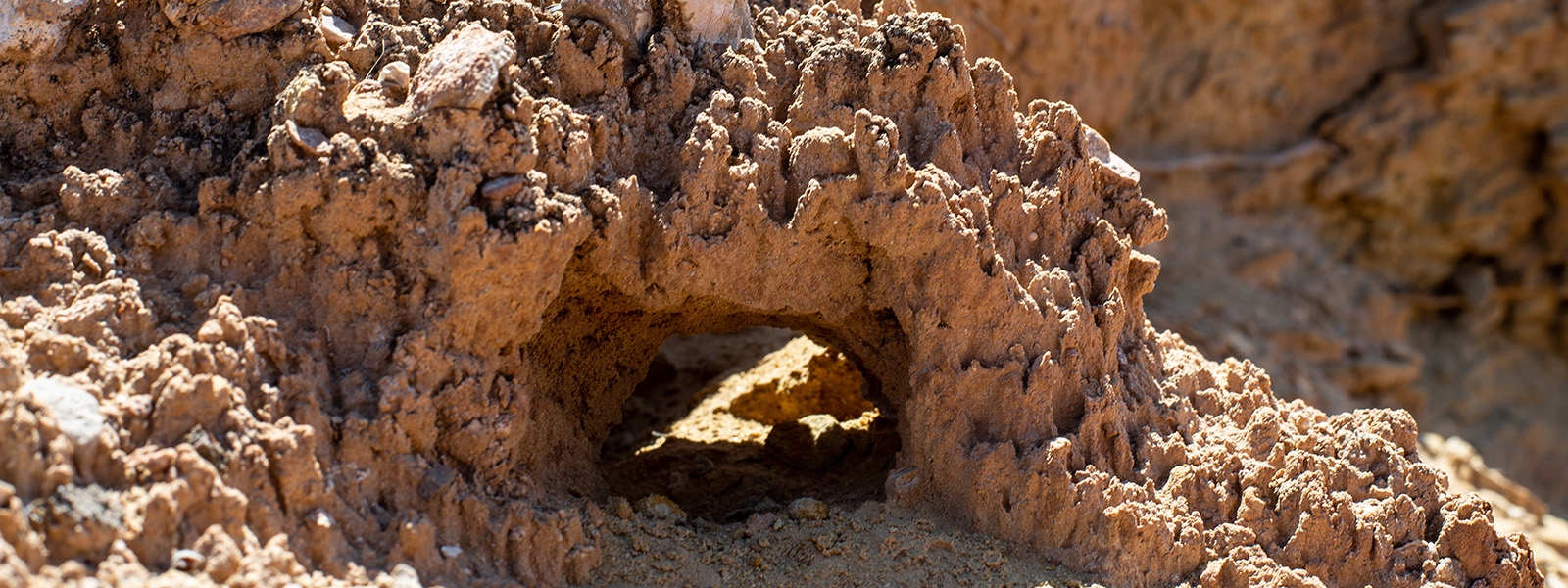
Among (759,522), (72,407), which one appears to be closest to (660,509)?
(759,522)

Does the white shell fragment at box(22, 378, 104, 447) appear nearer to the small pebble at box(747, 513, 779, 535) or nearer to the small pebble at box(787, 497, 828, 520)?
the small pebble at box(747, 513, 779, 535)

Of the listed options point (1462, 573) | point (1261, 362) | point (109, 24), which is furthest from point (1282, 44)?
point (109, 24)

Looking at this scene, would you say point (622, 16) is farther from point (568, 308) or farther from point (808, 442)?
point (808, 442)

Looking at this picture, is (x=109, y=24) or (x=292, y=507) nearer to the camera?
(x=292, y=507)

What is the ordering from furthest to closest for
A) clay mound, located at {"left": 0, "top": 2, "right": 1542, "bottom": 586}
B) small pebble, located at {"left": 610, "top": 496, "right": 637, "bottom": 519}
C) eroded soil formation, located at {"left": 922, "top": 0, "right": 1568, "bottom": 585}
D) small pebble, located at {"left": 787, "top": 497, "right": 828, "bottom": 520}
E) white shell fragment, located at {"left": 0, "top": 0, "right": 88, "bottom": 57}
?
eroded soil formation, located at {"left": 922, "top": 0, "right": 1568, "bottom": 585}
small pebble, located at {"left": 787, "top": 497, "right": 828, "bottom": 520}
small pebble, located at {"left": 610, "top": 496, "right": 637, "bottom": 519}
white shell fragment, located at {"left": 0, "top": 0, "right": 88, "bottom": 57}
clay mound, located at {"left": 0, "top": 2, "right": 1542, "bottom": 586}

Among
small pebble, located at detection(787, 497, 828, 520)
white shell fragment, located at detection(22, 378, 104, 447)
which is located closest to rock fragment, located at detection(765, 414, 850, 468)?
small pebble, located at detection(787, 497, 828, 520)

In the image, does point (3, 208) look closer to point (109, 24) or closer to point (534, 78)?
point (109, 24)
